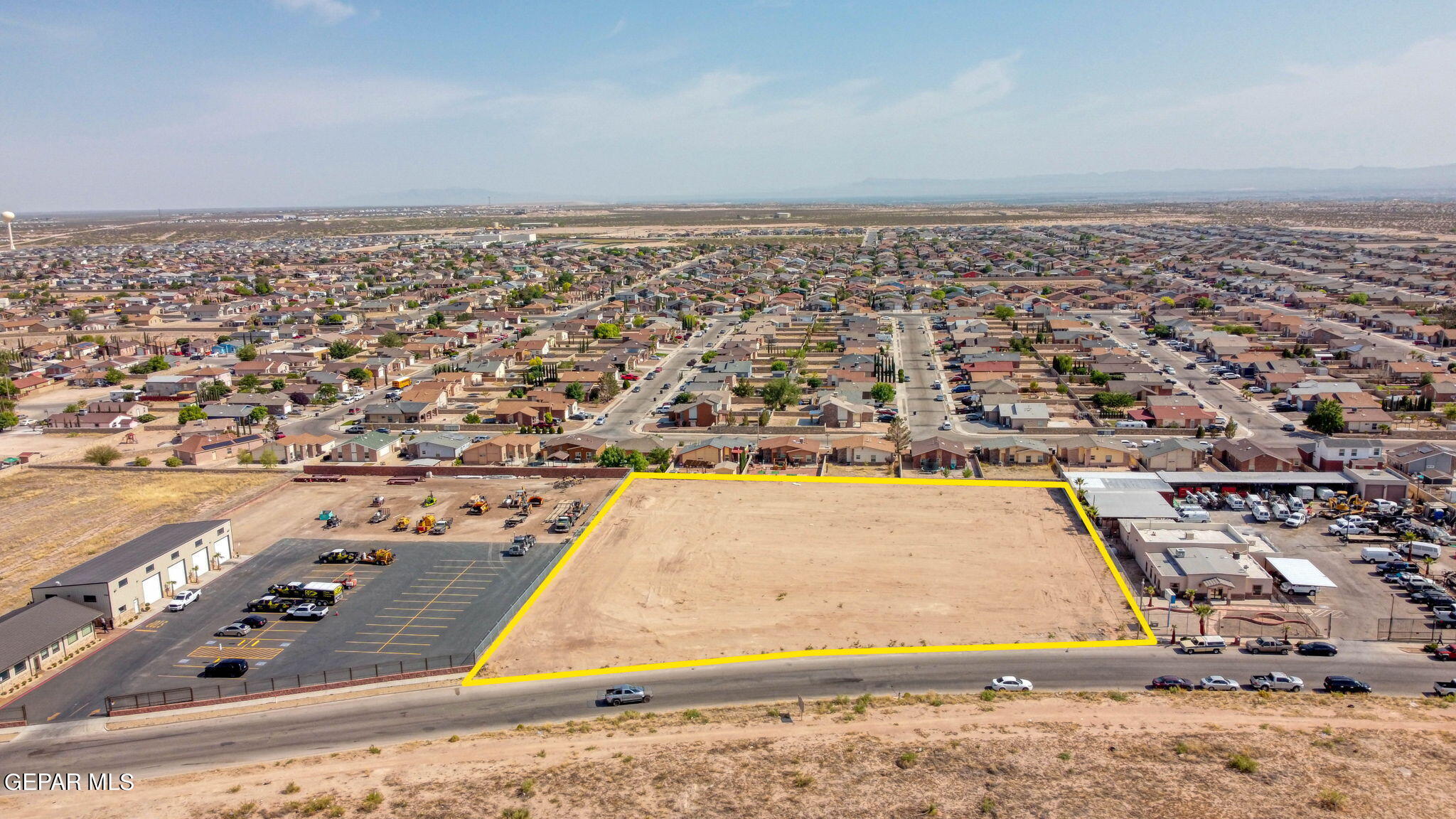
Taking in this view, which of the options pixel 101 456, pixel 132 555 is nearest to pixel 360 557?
pixel 132 555

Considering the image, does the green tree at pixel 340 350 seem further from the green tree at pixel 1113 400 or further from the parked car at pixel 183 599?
the green tree at pixel 1113 400

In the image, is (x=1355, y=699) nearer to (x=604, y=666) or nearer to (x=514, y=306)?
(x=604, y=666)

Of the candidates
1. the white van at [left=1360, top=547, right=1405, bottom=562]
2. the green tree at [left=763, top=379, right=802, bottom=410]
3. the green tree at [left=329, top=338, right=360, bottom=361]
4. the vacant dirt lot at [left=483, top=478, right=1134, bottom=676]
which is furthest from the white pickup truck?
the green tree at [left=329, top=338, right=360, bottom=361]

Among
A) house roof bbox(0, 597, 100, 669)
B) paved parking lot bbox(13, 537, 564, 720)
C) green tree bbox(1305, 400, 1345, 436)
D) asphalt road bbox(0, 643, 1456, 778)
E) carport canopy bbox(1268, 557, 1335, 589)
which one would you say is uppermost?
green tree bbox(1305, 400, 1345, 436)

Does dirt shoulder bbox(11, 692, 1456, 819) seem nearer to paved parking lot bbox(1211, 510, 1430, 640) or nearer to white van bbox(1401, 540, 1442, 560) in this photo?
paved parking lot bbox(1211, 510, 1430, 640)

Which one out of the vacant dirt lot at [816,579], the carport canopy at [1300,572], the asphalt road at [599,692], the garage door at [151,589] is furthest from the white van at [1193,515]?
the garage door at [151,589]

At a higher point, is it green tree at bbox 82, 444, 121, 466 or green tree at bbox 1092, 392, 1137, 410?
green tree at bbox 1092, 392, 1137, 410

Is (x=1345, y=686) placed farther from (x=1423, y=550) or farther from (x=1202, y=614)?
(x=1423, y=550)
